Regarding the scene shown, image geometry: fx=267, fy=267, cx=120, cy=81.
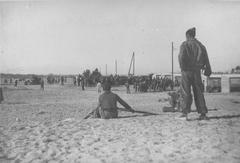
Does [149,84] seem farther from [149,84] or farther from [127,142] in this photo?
[127,142]

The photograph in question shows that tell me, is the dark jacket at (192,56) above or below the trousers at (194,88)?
above

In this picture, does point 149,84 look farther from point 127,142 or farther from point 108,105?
point 127,142

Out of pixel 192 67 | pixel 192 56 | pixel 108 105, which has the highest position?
pixel 192 56

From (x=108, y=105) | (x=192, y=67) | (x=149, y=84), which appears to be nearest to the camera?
(x=192, y=67)

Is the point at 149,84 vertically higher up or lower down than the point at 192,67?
lower down

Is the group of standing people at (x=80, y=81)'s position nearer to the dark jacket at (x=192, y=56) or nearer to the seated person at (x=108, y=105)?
the seated person at (x=108, y=105)

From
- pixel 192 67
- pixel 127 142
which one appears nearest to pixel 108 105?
pixel 192 67

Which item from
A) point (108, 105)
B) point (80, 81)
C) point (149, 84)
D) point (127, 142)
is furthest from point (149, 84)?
point (127, 142)

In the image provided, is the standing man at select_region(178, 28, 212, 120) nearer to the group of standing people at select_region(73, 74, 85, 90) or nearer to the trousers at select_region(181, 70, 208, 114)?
the trousers at select_region(181, 70, 208, 114)

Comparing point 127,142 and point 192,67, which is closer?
point 127,142

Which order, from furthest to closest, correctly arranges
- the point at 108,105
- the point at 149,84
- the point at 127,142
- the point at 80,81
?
1. the point at 80,81
2. the point at 149,84
3. the point at 108,105
4. the point at 127,142

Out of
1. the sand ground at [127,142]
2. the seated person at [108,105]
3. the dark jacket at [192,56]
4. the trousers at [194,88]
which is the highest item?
the dark jacket at [192,56]

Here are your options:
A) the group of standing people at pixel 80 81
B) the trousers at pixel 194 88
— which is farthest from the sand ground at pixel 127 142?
the group of standing people at pixel 80 81

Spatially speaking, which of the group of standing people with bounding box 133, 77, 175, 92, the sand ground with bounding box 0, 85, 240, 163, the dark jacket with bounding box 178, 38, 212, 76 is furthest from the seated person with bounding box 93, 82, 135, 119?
the group of standing people with bounding box 133, 77, 175, 92
